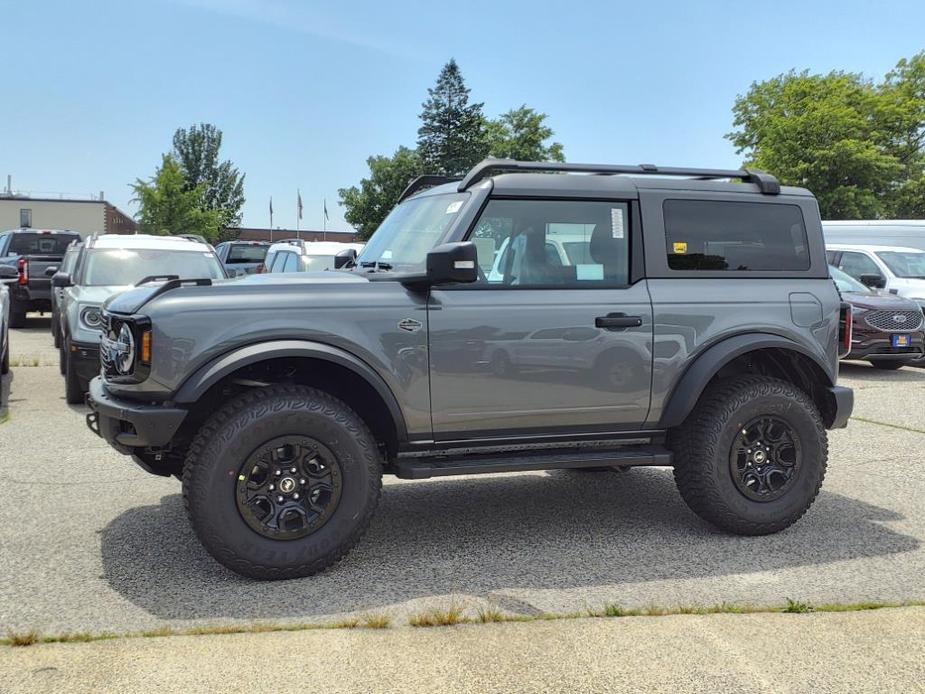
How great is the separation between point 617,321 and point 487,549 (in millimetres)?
1369

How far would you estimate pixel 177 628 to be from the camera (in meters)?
3.64

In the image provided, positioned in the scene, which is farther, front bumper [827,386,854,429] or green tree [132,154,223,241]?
→ green tree [132,154,223,241]

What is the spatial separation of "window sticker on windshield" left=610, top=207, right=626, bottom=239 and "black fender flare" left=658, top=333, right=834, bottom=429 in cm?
78

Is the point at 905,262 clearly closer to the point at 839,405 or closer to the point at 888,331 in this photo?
the point at 888,331

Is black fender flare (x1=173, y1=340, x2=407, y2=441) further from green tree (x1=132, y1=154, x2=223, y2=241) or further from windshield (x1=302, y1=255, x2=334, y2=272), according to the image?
green tree (x1=132, y1=154, x2=223, y2=241)

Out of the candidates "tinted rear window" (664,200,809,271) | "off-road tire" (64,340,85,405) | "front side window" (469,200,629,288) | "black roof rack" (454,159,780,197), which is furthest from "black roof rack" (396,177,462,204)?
"off-road tire" (64,340,85,405)

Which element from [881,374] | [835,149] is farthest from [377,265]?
[835,149]

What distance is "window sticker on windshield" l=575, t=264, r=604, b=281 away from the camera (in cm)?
482

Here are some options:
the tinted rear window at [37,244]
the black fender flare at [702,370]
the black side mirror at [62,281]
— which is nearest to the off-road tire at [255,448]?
the black fender flare at [702,370]

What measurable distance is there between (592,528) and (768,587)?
1.17m

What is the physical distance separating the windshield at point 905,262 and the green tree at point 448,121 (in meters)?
57.9

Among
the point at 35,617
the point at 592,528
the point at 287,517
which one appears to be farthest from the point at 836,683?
the point at 35,617

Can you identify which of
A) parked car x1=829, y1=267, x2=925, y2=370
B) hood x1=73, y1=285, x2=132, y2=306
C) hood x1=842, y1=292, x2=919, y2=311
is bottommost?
parked car x1=829, y1=267, x2=925, y2=370

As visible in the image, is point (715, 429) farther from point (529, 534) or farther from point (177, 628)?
point (177, 628)
